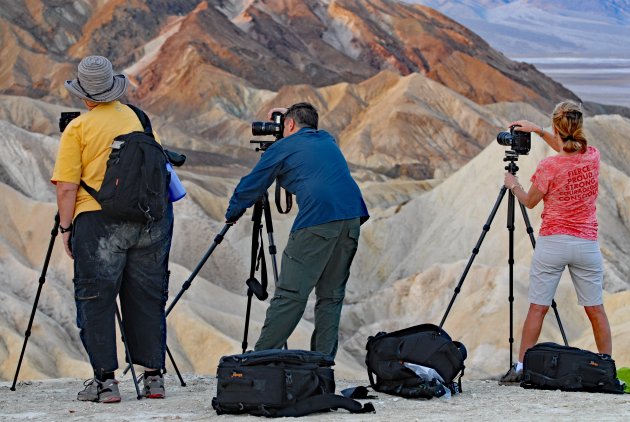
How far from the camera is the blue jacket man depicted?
6754 millimetres

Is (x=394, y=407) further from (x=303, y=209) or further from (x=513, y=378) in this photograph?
(x=513, y=378)

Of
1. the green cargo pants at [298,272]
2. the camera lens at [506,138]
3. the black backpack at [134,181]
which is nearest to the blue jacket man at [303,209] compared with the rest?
the green cargo pants at [298,272]

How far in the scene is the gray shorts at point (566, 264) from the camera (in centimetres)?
736

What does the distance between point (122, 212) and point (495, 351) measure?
15.3 metres

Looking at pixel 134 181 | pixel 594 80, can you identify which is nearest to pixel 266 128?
pixel 134 181

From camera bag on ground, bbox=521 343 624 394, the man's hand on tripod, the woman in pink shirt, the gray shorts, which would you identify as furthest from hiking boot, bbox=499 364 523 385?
the man's hand on tripod

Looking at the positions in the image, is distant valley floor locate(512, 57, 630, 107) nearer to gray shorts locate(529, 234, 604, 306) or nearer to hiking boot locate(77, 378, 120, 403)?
gray shorts locate(529, 234, 604, 306)

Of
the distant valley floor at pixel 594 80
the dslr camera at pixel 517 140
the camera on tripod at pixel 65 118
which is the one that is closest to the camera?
the camera on tripod at pixel 65 118

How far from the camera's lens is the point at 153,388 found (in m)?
6.89

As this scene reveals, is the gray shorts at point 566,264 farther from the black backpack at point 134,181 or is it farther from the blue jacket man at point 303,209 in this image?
the black backpack at point 134,181

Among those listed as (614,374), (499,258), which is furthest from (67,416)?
(499,258)

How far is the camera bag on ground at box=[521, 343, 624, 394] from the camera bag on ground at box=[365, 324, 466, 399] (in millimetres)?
510

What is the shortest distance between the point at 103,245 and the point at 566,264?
9.54ft

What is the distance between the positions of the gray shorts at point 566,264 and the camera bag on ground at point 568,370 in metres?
0.47
